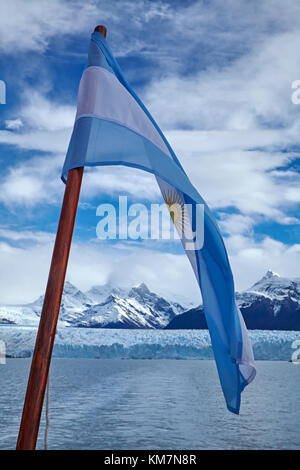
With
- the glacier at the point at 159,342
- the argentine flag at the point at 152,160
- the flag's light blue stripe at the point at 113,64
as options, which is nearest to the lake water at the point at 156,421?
the glacier at the point at 159,342

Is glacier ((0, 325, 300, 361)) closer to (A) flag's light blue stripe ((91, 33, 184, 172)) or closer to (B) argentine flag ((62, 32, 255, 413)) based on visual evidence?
(B) argentine flag ((62, 32, 255, 413))

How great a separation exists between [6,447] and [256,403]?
99.8ft

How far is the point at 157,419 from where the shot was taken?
103 ft

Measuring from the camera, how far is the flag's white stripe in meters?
3.22

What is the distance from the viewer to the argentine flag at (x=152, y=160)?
10.3 ft

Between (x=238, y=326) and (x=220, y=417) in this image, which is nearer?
(x=238, y=326)

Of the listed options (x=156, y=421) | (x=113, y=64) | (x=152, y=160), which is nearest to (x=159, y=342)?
(x=156, y=421)

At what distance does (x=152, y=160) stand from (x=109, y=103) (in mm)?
475

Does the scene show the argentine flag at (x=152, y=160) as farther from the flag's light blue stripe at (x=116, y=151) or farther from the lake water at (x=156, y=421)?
the lake water at (x=156, y=421)

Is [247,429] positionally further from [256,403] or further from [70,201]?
[70,201]

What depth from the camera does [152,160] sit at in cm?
324

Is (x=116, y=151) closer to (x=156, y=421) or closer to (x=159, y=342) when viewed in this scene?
(x=156, y=421)

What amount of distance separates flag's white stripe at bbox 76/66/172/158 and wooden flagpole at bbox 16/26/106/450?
730mm
